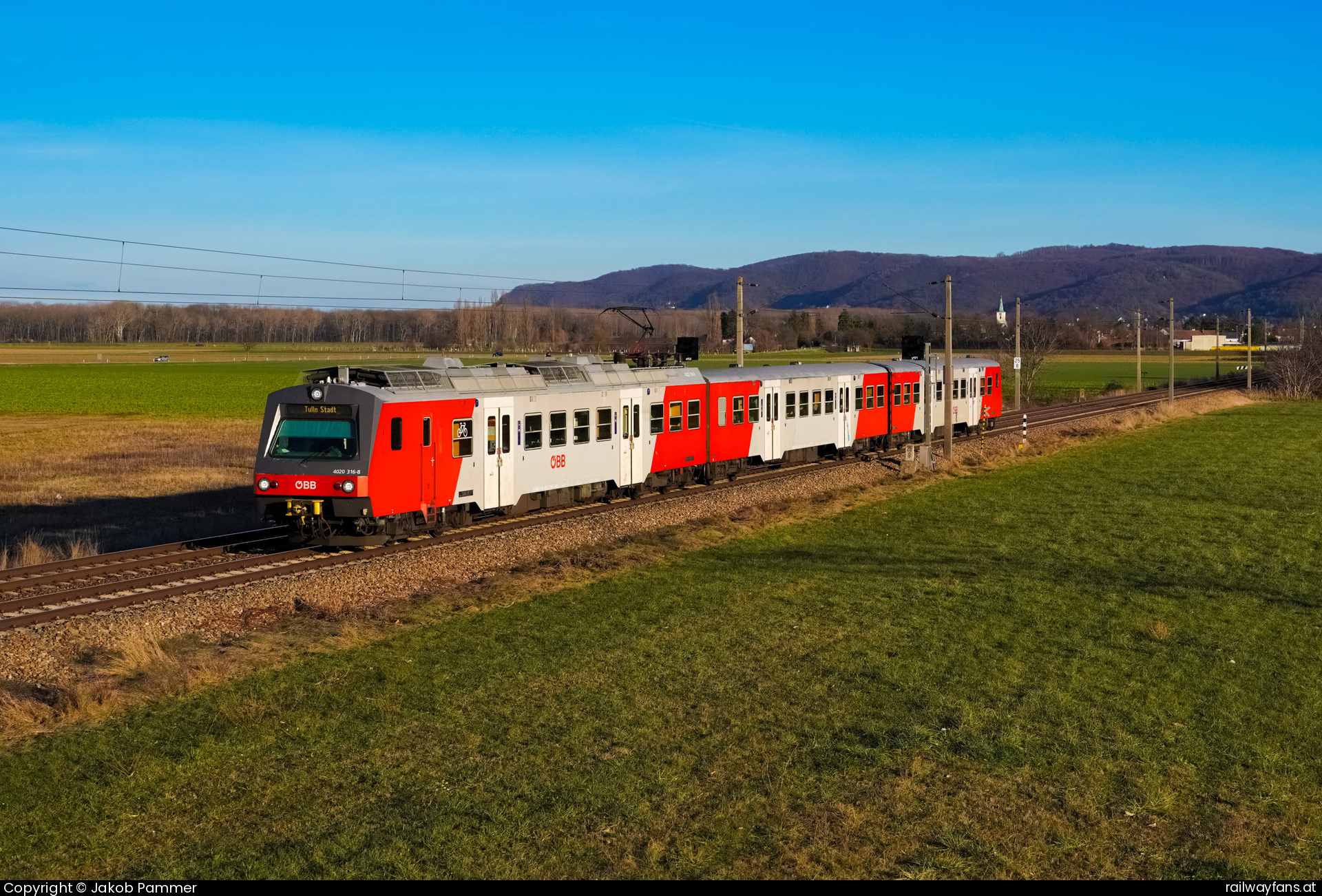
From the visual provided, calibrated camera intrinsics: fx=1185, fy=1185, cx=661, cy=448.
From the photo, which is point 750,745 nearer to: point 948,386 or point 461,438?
point 461,438

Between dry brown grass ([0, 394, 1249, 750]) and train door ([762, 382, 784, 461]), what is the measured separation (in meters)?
5.36

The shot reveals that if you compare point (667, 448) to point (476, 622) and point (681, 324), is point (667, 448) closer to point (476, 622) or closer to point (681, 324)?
point (476, 622)

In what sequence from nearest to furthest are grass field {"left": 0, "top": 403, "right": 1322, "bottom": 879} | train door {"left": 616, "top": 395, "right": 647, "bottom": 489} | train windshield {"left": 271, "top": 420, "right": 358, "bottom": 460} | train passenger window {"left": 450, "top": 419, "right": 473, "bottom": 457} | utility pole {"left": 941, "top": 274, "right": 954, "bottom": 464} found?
grass field {"left": 0, "top": 403, "right": 1322, "bottom": 879}, train windshield {"left": 271, "top": 420, "right": 358, "bottom": 460}, train passenger window {"left": 450, "top": 419, "right": 473, "bottom": 457}, train door {"left": 616, "top": 395, "right": 647, "bottom": 489}, utility pole {"left": 941, "top": 274, "right": 954, "bottom": 464}

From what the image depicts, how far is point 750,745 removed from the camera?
38.8 ft

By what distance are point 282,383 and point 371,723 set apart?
78.9 m

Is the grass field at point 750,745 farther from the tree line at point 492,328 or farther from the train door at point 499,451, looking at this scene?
the tree line at point 492,328

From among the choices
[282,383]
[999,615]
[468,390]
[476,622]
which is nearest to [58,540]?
[468,390]

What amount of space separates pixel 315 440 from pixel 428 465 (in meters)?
2.02

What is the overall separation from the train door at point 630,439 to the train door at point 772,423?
6.47 meters

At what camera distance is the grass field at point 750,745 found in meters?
9.27

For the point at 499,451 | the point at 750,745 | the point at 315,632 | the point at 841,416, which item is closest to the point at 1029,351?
the point at 841,416

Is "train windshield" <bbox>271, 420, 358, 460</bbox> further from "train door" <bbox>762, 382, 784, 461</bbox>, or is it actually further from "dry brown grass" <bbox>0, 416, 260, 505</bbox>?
"train door" <bbox>762, 382, 784, 461</bbox>

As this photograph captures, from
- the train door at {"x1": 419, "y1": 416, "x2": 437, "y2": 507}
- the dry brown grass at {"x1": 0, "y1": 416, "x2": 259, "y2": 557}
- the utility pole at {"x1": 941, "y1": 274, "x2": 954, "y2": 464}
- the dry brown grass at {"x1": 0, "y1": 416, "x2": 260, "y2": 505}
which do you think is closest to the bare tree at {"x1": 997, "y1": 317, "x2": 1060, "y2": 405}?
the utility pole at {"x1": 941, "y1": 274, "x2": 954, "y2": 464}

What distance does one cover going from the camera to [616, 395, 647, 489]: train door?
27.2 m
